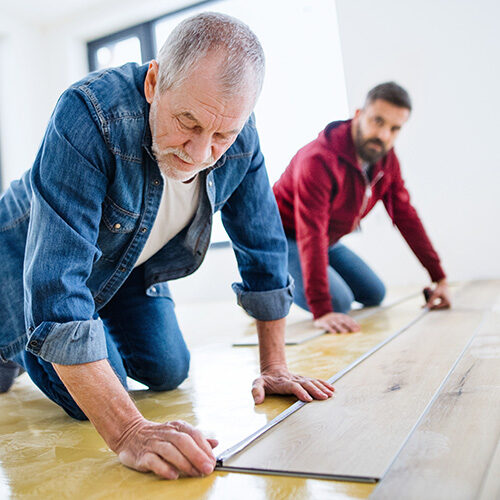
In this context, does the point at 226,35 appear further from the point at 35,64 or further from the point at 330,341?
the point at 35,64

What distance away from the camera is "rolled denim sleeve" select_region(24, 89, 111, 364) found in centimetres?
94

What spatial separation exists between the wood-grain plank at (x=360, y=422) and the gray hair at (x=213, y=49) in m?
0.65

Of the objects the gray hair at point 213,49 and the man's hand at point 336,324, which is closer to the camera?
the gray hair at point 213,49

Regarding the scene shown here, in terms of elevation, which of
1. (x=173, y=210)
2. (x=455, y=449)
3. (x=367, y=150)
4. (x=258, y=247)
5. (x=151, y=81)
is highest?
(x=367, y=150)

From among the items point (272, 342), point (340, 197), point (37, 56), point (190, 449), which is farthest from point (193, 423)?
point (37, 56)

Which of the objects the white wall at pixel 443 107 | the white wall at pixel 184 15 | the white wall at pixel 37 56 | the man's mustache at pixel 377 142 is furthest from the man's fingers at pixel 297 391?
the white wall at pixel 37 56

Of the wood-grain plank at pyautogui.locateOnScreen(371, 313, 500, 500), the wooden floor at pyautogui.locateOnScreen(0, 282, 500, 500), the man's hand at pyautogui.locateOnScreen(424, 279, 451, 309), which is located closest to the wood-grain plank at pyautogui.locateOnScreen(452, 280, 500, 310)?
the man's hand at pyautogui.locateOnScreen(424, 279, 451, 309)

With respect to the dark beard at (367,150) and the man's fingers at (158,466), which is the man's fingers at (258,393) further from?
the dark beard at (367,150)

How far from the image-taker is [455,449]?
95 centimetres

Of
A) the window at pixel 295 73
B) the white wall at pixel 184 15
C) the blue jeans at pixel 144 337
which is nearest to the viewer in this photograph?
the blue jeans at pixel 144 337

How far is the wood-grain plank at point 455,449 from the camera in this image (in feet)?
2.65

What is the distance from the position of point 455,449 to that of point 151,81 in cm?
87

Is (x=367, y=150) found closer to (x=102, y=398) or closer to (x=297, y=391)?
(x=297, y=391)

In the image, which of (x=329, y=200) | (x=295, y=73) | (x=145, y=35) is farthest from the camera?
(x=145, y=35)
